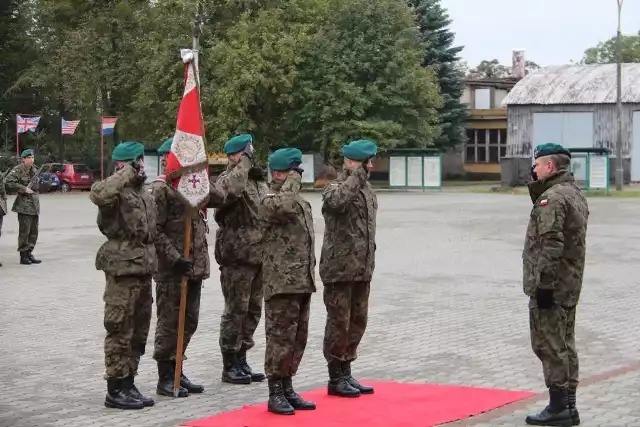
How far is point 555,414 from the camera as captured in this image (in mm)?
7336

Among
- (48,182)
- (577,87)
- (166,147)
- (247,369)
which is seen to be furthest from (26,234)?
(577,87)

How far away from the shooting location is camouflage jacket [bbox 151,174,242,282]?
27.6 feet

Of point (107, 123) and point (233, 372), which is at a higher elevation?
point (107, 123)

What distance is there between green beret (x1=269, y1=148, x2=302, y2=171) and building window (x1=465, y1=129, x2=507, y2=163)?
60.2m

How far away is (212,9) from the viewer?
52750 millimetres

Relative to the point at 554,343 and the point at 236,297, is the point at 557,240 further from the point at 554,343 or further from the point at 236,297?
the point at 236,297

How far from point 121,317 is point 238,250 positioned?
4.15 ft

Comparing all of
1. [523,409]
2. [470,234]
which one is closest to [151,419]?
[523,409]

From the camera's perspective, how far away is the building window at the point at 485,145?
67206 millimetres

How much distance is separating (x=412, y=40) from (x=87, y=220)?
83.9 feet

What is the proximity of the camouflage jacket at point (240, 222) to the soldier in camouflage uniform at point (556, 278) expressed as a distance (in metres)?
2.35

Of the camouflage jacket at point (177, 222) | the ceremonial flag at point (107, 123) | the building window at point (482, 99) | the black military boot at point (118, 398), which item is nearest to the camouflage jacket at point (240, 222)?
the camouflage jacket at point (177, 222)

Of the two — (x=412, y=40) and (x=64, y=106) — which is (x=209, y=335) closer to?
(x=412, y=40)

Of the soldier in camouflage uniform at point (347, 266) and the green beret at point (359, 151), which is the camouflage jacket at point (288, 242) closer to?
the soldier in camouflage uniform at point (347, 266)
